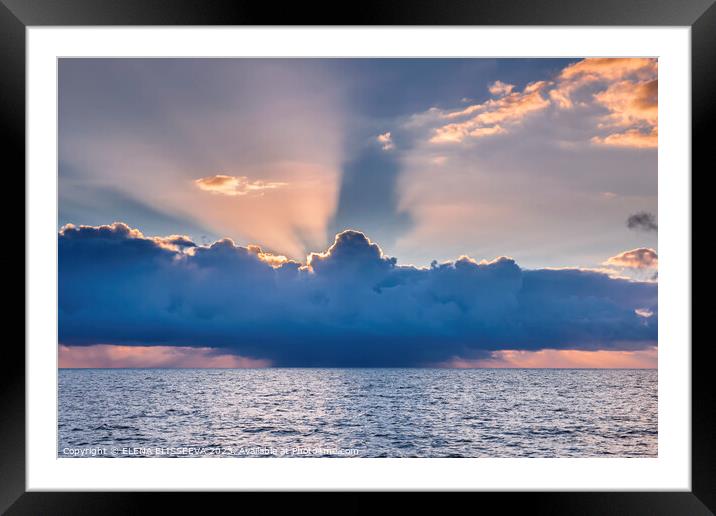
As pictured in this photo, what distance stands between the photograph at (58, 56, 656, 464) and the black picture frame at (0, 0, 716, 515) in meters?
16.8

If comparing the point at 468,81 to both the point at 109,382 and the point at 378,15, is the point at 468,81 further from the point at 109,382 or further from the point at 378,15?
the point at 378,15

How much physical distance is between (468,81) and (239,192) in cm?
1138

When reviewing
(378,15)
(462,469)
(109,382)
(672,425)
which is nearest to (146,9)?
(378,15)

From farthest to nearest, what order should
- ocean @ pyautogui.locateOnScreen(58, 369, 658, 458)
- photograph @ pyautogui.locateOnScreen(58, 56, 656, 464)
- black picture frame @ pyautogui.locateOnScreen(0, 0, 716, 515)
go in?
1. photograph @ pyautogui.locateOnScreen(58, 56, 656, 464)
2. ocean @ pyautogui.locateOnScreen(58, 369, 658, 458)
3. black picture frame @ pyautogui.locateOnScreen(0, 0, 716, 515)

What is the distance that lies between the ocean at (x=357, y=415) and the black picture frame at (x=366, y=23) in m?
10.8

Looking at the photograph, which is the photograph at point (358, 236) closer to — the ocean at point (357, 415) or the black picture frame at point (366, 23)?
the ocean at point (357, 415)

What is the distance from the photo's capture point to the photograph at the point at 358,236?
21.0 metres

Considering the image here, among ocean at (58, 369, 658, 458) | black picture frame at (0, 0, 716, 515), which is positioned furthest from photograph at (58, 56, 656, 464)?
black picture frame at (0, 0, 716, 515)

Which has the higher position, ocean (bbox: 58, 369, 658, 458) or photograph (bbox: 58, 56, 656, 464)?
photograph (bbox: 58, 56, 656, 464)

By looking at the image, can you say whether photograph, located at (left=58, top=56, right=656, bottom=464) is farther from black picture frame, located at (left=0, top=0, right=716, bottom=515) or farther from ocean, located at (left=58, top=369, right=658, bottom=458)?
black picture frame, located at (left=0, top=0, right=716, bottom=515)

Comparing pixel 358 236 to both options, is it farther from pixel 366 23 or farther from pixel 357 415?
pixel 366 23

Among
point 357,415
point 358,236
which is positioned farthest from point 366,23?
point 358,236

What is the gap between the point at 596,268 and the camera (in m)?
24.7

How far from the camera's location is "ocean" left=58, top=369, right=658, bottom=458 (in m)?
16.2
